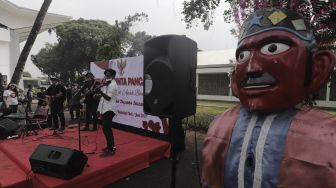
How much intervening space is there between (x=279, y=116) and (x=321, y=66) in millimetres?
364

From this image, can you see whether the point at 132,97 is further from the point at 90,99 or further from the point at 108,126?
the point at 108,126

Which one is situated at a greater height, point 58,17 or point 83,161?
point 58,17

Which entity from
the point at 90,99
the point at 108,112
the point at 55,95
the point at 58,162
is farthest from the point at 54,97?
the point at 58,162

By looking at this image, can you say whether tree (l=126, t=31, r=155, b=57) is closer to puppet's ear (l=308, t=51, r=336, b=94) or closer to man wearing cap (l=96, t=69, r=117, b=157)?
man wearing cap (l=96, t=69, r=117, b=157)

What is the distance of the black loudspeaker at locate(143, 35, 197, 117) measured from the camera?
2529 millimetres

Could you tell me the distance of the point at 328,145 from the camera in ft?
4.44

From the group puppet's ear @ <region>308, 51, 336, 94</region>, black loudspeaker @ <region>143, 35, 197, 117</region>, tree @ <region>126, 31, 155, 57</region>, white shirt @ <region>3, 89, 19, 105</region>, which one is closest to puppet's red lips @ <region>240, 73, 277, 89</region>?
puppet's ear @ <region>308, 51, 336, 94</region>

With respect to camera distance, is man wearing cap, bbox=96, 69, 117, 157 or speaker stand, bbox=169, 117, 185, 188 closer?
speaker stand, bbox=169, 117, 185, 188

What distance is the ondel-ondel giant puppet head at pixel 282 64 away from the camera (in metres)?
1.49

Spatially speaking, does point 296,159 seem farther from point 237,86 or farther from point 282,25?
point 282,25

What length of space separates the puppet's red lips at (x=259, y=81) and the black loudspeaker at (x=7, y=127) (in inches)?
272

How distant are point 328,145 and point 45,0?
1022cm

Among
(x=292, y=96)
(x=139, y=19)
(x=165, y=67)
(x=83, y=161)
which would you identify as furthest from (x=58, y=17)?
(x=292, y=96)

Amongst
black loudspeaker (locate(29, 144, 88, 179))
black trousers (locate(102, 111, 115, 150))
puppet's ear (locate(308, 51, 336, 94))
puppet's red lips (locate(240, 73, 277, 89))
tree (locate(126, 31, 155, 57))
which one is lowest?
black loudspeaker (locate(29, 144, 88, 179))
